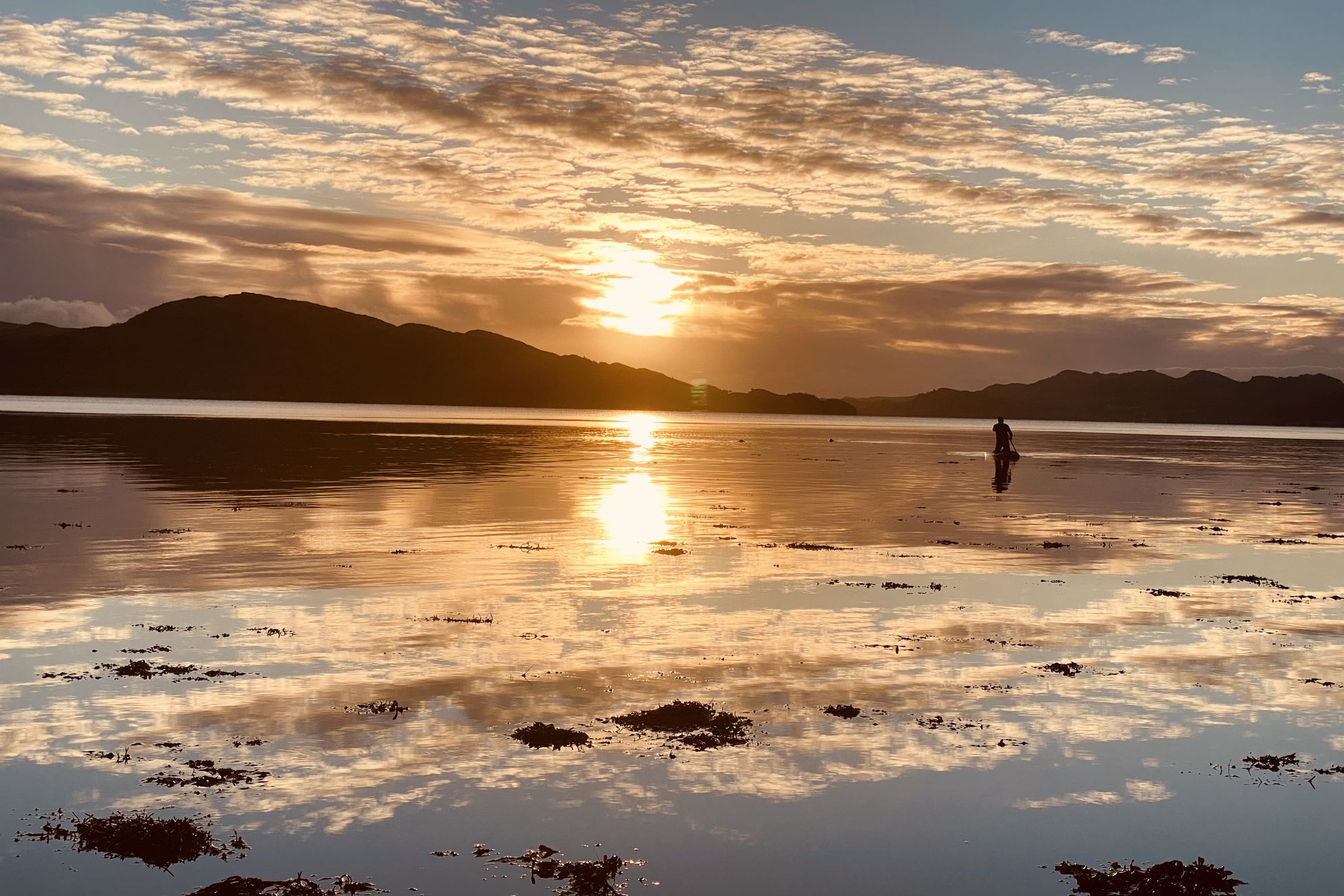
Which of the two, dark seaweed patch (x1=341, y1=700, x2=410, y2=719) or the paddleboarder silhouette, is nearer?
dark seaweed patch (x1=341, y1=700, x2=410, y2=719)

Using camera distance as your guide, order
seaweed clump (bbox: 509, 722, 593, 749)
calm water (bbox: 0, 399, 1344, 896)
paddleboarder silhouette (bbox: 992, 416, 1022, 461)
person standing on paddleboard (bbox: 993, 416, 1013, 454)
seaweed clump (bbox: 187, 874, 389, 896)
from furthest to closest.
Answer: paddleboarder silhouette (bbox: 992, 416, 1022, 461) → person standing on paddleboard (bbox: 993, 416, 1013, 454) → seaweed clump (bbox: 509, 722, 593, 749) → calm water (bbox: 0, 399, 1344, 896) → seaweed clump (bbox: 187, 874, 389, 896)

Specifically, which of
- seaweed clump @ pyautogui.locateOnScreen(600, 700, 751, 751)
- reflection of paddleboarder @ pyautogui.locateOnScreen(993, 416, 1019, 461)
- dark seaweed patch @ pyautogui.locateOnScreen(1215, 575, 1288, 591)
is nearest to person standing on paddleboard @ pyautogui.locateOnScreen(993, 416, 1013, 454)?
reflection of paddleboarder @ pyautogui.locateOnScreen(993, 416, 1019, 461)

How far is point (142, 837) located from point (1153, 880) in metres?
9.29

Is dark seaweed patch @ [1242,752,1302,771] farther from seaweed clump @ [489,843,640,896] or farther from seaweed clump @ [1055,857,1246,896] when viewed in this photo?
seaweed clump @ [489,843,640,896]

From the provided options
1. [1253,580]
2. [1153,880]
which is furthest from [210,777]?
[1253,580]

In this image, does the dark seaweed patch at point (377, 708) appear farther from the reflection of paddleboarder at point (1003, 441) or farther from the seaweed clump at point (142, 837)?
A: the reflection of paddleboarder at point (1003, 441)

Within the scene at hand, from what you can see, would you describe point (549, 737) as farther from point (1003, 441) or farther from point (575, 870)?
point (1003, 441)

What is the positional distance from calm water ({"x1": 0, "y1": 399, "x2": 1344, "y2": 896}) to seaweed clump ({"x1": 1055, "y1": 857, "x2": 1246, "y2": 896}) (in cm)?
20

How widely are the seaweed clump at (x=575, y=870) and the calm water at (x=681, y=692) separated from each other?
6.1 inches

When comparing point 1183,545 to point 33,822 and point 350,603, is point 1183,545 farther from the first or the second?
point 33,822

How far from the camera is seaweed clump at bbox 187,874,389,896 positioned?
30.7 feet

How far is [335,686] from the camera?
16.0 metres

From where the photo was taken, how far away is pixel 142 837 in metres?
10.4

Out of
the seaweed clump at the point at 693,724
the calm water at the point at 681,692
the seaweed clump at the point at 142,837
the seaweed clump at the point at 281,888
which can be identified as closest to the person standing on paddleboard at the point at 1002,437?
the calm water at the point at 681,692
